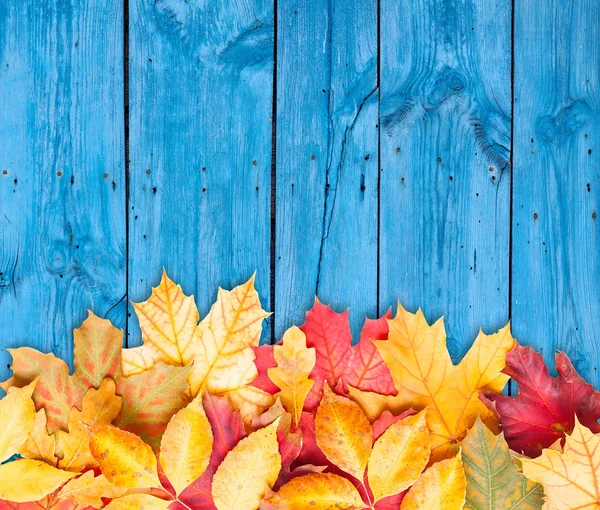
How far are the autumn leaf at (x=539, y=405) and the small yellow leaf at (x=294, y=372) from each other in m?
0.24

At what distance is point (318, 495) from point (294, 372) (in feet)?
0.50

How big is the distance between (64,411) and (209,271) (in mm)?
261

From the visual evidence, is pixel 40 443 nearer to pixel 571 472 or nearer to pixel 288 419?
pixel 288 419

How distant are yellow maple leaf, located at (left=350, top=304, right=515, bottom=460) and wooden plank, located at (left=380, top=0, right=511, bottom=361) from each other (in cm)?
6

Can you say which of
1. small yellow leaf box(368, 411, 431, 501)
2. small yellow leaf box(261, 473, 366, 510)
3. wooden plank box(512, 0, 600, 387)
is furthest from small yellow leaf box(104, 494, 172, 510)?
wooden plank box(512, 0, 600, 387)

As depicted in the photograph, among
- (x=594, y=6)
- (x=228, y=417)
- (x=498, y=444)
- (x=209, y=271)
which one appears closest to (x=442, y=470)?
(x=498, y=444)

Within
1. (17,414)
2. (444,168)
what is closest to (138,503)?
(17,414)

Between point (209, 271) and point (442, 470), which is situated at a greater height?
point (209, 271)

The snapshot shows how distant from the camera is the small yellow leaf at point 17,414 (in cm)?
66

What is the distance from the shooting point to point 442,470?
0.65 m

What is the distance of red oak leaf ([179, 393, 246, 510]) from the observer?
669mm

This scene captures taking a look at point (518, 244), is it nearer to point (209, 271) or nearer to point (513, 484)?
point (513, 484)

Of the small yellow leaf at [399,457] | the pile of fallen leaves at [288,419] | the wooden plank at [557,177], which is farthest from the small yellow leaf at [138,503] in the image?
the wooden plank at [557,177]

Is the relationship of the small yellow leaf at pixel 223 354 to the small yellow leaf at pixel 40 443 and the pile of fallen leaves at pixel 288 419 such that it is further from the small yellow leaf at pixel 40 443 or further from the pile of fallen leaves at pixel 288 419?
the small yellow leaf at pixel 40 443
